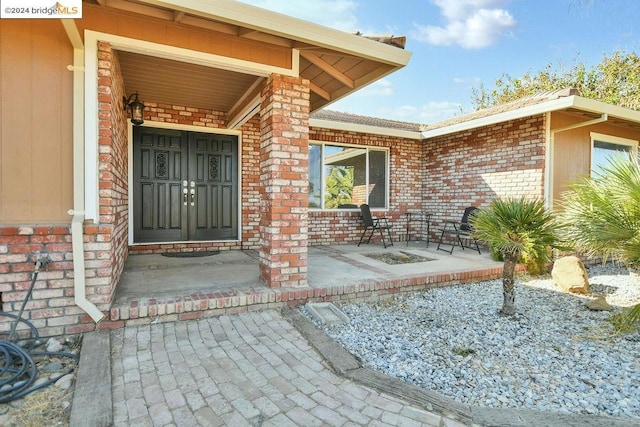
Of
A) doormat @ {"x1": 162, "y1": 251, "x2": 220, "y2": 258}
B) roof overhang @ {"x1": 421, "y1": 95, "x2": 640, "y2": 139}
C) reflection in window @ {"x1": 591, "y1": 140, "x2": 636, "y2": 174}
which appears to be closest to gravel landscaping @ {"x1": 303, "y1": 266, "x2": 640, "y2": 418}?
doormat @ {"x1": 162, "y1": 251, "x2": 220, "y2": 258}

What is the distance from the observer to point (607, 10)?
2.56 meters

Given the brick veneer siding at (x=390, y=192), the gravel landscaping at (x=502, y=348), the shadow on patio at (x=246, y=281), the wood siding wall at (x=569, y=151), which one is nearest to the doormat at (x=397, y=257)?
the shadow on patio at (x=246, y=281)

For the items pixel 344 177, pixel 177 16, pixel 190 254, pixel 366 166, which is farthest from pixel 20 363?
pixel 366 166

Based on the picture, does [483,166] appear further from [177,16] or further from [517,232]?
[177,16]

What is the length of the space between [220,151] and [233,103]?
3.29 ft

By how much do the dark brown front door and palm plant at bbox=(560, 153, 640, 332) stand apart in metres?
4.86

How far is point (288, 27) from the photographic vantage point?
Answer: 269 cm

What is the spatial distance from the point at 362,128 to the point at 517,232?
4054mm

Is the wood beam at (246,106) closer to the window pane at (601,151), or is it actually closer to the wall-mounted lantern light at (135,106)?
the wall-mounted lantern light at (135,106)

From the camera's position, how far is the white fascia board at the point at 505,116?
16.5ft

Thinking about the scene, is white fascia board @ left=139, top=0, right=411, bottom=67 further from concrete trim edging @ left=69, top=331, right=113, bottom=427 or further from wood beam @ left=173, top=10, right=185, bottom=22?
concrete trim edging @ left=69, top=331, right=113, bottom=427

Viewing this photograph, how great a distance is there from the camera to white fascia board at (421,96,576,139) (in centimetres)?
502

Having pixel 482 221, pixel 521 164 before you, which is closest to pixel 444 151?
pixel 521 164

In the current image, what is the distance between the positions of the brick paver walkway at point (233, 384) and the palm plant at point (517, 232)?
214cm
